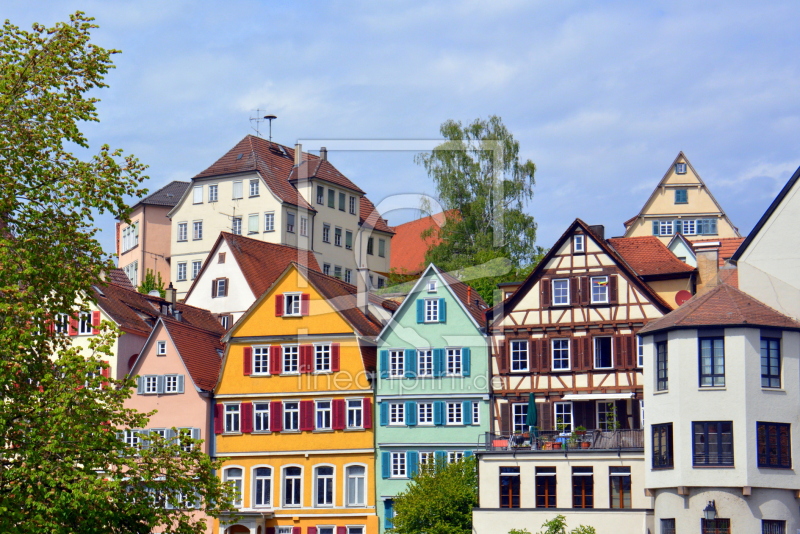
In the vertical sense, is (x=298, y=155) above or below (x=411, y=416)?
above

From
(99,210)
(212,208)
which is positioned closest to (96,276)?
(99,210)

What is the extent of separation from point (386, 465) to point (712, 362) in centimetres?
1603

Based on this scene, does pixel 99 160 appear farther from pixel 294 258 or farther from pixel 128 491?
pixel 294 258

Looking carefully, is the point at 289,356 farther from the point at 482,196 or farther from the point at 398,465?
the point at 482,196

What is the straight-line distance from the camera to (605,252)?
174 ft

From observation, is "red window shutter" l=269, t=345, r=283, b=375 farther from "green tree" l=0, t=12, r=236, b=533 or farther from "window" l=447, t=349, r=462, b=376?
"green tree" l=0, t=12, r=236, b=533

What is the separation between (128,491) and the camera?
93.0ft

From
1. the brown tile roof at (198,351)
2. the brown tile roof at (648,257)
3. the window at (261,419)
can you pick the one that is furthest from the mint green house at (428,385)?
the brown tile roof at (198,351)

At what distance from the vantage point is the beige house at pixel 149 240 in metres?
86.8

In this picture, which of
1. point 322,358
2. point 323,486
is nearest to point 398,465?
point 323,486

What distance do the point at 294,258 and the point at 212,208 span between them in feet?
44.2

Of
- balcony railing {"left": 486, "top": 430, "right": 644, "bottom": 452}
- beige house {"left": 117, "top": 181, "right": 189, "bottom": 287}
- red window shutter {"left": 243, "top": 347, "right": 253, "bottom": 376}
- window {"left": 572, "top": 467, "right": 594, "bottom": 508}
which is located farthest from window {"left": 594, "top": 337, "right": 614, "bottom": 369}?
beige house {"left": 117, "top": 181, "right": 189, "bottom": 287}

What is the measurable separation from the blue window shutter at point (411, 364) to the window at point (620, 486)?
11.2 m

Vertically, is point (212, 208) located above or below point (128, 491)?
above
